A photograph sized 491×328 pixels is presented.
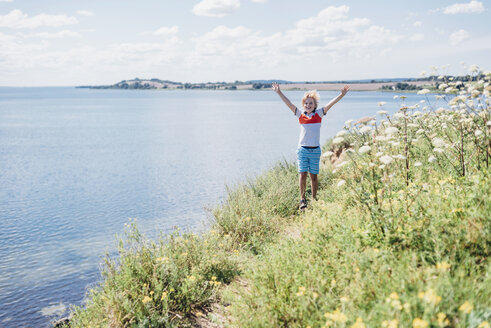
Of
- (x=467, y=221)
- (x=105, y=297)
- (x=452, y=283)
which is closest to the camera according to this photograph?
(x=452, y=283)

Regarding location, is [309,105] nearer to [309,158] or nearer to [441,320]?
[309,158]

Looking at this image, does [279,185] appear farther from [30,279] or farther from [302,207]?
[30,279]

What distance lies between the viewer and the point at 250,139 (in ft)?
103

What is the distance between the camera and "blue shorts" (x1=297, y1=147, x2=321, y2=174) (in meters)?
7.43

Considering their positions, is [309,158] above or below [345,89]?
below

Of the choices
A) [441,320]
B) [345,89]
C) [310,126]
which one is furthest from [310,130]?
[441,320]

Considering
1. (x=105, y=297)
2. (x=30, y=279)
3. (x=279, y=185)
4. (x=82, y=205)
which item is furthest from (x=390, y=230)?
(x=82, y=205)

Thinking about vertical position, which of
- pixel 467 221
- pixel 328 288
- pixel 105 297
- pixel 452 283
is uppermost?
pixel 467 221

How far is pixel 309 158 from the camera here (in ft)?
24.5

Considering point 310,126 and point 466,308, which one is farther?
point 310,126

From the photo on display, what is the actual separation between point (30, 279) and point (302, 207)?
6.74 m

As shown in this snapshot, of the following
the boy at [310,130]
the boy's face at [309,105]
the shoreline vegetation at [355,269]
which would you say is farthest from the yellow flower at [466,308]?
the boy's face at [309,105]

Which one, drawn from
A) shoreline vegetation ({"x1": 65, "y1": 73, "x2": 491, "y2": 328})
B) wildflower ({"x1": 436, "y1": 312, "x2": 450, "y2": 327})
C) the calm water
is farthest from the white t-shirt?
wildflower ({"x1": 436, "y1": 312, "x2": 450, "y2": 327})

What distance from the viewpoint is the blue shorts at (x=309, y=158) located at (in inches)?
292
